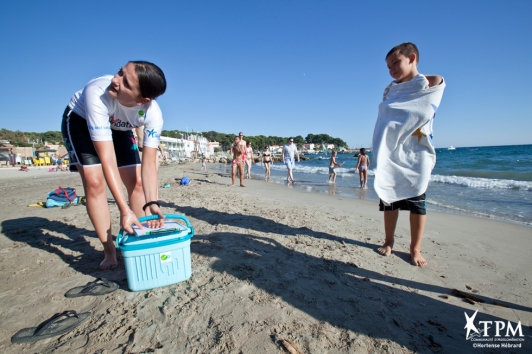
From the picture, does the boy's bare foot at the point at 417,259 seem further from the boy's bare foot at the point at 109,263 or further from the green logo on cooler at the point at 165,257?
the boy's bare foot at the point at 109,263

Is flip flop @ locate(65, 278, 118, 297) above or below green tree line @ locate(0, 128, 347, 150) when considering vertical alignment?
below

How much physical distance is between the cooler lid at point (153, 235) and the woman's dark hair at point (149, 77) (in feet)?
3.32

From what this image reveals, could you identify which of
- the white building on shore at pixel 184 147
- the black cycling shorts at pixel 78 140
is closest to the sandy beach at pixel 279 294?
the black cycling shorts at pixel 78 140

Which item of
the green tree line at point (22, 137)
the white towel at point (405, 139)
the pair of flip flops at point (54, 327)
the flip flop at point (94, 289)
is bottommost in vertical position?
the pair of flip flops at point (54, 327)

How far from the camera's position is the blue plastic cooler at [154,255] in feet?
5.82

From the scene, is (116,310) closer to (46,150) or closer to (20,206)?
(20,206)

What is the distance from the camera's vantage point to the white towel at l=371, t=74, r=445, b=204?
2.33 meters

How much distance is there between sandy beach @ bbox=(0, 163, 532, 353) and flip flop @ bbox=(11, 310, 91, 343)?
A: 0.10 ft

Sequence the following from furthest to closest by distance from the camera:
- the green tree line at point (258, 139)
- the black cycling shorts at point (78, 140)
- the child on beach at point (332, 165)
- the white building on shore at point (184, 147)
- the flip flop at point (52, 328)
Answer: the green tree line at point (258, 139) < the white building on shore at point (184, 147) < the child on beach at point (332, 165) < the black cycling shorts at point (78, 140) < the flip flop at point (52, 328)

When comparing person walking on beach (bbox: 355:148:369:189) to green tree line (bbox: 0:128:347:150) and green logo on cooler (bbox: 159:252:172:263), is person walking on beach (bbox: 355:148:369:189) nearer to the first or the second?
green logo on cooler (bbox: 159:252:172:263)

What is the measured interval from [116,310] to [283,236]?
6.25 ft

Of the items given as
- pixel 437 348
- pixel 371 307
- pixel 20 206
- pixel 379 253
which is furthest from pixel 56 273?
pixel 20 206

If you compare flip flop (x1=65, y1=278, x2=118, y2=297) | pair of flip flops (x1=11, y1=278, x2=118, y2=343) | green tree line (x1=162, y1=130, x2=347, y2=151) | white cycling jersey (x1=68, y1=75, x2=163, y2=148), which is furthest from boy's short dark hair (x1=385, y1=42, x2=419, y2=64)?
green tree line (x1=162, y1=130, x2=347, y2=151)

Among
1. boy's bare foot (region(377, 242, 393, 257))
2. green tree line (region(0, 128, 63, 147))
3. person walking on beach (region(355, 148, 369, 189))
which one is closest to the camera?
boy's bare foot (region(377, 242, 393, 257))
